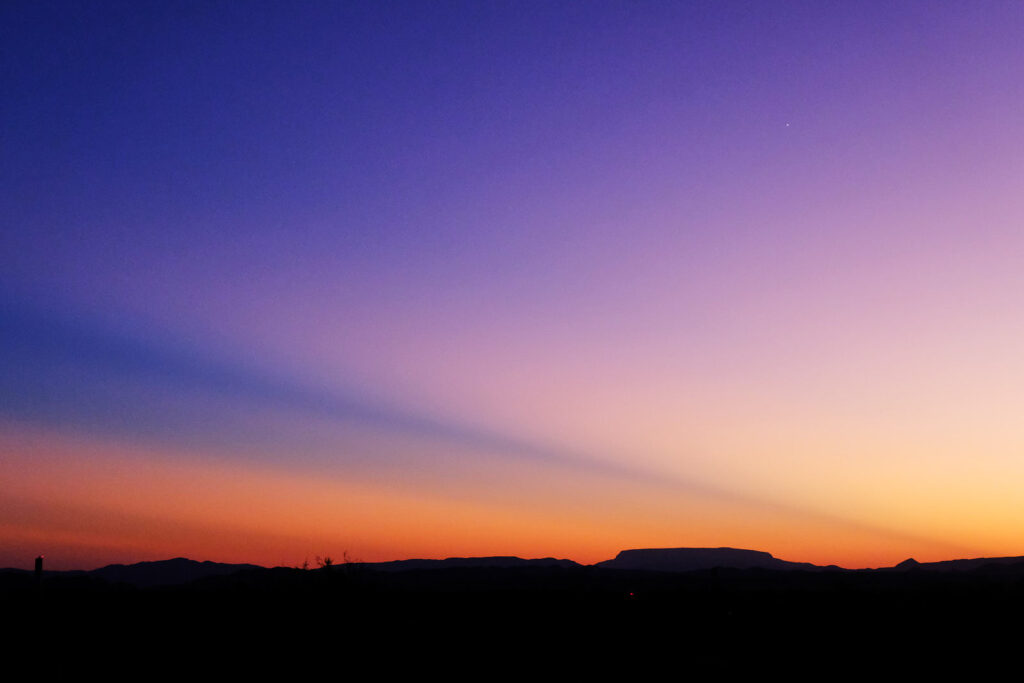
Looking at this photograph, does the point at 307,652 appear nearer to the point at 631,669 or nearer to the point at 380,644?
the point at 380,644

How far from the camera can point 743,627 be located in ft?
154

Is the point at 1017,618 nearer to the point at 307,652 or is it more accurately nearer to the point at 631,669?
the point at 631,669

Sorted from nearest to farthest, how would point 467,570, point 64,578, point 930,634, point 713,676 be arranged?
1. point 713,676
2. point 930,634
3. point 64,578
4. point 467,570

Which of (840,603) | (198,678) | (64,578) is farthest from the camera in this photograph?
(64,578)

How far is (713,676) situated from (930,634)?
1757 cm

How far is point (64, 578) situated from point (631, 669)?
4807 inches

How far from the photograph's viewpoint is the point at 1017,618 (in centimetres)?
4600

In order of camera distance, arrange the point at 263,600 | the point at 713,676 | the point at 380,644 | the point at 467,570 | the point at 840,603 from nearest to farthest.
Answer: the point at 713,676, the point at 380,644, the point at 263,600, the point at 840,603, the point at 467,570

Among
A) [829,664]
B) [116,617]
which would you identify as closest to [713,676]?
A: [829,664]

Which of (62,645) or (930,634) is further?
(930,634)

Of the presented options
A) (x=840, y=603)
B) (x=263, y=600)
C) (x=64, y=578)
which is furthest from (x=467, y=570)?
(x=263, y=600)

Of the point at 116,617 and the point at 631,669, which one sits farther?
the point at 116,617

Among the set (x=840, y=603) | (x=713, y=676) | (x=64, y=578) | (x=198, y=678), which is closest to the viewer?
(x=198, y=678)

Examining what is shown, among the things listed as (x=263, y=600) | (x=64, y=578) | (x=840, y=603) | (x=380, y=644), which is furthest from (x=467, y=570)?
(x=380, y=644)
